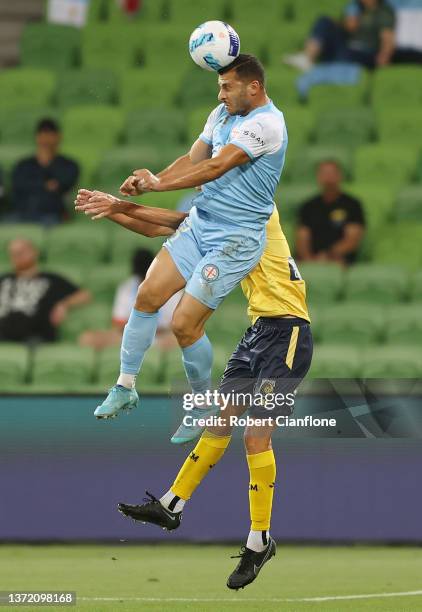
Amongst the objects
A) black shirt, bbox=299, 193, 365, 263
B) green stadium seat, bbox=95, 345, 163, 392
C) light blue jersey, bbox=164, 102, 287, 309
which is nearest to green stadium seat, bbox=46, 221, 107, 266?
green stadium seat, bbox=95, 345, 163, 392

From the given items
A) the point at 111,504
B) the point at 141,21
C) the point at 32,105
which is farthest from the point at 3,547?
the point at 141,21

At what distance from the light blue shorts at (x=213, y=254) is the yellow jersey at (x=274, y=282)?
11 centimetres

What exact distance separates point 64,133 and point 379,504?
17.8 ft

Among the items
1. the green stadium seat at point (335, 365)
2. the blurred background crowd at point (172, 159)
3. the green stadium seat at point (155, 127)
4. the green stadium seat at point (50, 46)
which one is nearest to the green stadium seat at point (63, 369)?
the blurred background crowd at point (172, 159)

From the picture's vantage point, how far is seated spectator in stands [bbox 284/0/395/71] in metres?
15.4

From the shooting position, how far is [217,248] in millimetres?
8719

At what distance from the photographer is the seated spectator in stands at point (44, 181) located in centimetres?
1427

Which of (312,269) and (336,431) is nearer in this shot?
(336,431)

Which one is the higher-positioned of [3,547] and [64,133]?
[64,133]

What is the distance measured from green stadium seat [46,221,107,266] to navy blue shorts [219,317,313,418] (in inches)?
199

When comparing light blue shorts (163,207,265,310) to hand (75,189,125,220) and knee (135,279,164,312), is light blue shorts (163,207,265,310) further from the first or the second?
hand (75,189,125,220)

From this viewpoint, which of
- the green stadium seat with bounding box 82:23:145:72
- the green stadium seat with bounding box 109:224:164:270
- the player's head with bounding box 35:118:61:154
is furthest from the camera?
the green stadium seat with bounding box 82:23:145:72

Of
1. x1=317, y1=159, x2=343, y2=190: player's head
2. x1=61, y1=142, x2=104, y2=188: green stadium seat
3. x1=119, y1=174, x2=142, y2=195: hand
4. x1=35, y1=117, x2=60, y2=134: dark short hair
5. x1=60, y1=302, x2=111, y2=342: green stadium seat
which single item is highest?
x1=119, y1=174, x2=142, y2=195: hand

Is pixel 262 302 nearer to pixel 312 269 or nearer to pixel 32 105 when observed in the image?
pixel 312 269
